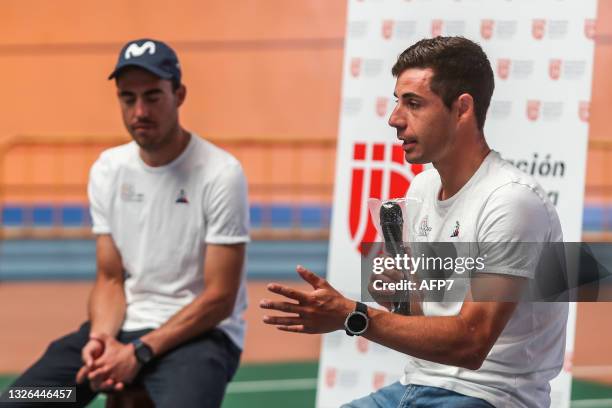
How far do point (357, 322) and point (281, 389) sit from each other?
3.56m

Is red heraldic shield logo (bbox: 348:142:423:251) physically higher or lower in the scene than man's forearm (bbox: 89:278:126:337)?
higher

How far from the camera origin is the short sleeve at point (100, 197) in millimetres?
3482

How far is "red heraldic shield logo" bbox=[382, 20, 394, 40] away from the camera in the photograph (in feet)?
12.1

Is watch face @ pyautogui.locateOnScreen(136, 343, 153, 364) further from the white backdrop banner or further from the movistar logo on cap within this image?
the movistar logo on cap

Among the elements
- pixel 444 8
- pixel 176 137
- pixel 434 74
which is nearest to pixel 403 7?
pixel 444 8

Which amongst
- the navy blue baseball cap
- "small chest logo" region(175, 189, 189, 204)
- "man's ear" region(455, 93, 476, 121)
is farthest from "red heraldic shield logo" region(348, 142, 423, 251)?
"man's ear" region(455, 93, 476, 121)

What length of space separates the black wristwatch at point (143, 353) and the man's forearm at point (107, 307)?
188 mm

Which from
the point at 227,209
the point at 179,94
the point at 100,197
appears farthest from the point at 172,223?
the point at 179,94

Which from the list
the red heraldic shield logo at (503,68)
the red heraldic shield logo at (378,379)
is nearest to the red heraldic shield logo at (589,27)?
the red heraldic shield logo at (503,68)

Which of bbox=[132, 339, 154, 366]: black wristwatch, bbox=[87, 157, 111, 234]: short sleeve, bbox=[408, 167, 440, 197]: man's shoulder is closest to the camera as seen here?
bbox=[408, 167, 440, 197]: man's shoulder

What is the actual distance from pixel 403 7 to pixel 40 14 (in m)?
7.58

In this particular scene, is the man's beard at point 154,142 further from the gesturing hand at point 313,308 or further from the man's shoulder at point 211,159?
the gesturing hand at point 313,308

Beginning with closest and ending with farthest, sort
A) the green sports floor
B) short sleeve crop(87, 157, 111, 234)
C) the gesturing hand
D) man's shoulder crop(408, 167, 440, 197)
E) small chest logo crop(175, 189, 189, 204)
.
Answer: the gesturing hand < man's shoulder crop(408, 167, 440, 197) < small chest logo crop(175, 189, 189, 204) < short sleeve crop(87, 157, 111, 234) < the green sports floor

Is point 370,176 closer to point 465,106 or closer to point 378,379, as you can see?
point 378,379
